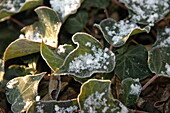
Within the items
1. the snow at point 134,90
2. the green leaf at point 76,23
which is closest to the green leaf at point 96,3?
the green leaf at point 76,23

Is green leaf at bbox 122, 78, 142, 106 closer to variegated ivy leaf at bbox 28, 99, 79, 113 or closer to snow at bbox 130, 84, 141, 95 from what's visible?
snow at bbox 130, 84, 141, 95

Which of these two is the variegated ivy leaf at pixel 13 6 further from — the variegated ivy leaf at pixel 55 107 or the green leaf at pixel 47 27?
the variegated ivy leaf at pixel 55 107

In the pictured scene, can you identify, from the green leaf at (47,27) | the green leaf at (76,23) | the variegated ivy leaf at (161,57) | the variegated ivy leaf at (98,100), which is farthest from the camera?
the green leaf at (76,23)

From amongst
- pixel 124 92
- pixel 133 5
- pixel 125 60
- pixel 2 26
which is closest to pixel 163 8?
pixel 133 5

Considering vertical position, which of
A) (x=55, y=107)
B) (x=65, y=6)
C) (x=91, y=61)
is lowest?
(x=55, y=107)

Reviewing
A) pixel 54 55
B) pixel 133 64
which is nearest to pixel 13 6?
pixel 54 55

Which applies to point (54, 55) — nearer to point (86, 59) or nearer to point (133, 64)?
point (86, 59)

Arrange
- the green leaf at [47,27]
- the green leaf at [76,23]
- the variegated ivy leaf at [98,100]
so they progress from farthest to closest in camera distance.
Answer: the green leaf at [76,23] < the green leaf at [47,27] < the variegated ivy leaf at [98,100]

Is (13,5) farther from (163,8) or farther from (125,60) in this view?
(163,8)
